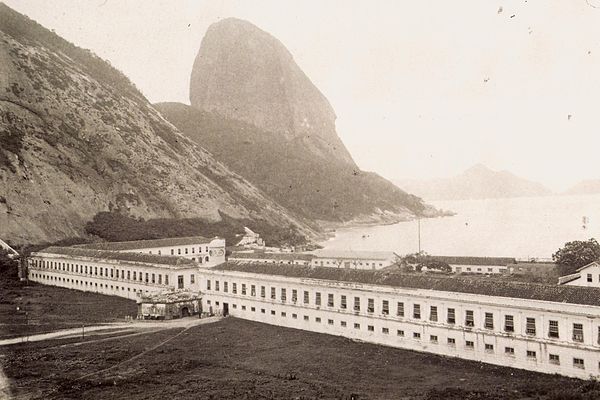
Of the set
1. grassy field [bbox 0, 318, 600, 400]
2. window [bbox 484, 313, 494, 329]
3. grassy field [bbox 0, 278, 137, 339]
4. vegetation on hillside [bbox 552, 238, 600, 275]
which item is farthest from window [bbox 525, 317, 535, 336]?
grassy field [bbox 0, 278, 137, 339]

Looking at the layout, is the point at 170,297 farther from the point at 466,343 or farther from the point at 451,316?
the point at 466,343

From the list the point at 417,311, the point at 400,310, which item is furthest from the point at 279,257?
the point at 417,311

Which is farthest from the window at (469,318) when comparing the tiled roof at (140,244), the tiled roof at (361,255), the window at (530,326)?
the tiled roof at (140,244)

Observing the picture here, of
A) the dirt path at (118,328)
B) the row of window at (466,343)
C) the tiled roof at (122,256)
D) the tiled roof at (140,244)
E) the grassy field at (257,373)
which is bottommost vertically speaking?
the grassy field at (257,373)

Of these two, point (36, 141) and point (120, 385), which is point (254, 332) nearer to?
point (120, 385)

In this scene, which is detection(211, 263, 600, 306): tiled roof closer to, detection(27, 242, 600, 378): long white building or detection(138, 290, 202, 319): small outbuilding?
detection(27, 242, 600, 378): long white building

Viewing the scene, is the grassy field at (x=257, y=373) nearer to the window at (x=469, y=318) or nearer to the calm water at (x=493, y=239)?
the window at (x=469, y=318)
